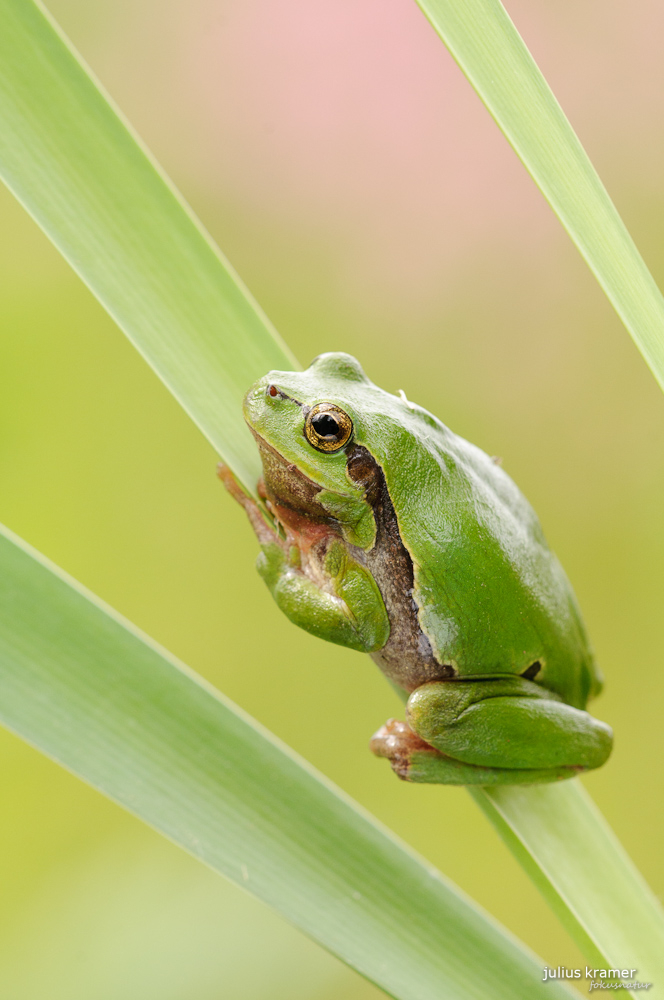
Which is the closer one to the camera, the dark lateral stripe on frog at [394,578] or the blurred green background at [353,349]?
the dark lateral stripe on frog at [394,578]

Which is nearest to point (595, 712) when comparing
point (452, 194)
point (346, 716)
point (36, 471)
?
point (346, 716)

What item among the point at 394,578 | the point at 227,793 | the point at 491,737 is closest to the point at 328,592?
the point at 394,578

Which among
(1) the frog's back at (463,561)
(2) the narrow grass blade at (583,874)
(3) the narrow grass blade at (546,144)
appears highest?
(3) the narrow grass blade at (546,144)

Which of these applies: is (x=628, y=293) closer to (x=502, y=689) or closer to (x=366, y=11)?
(x=502, y=689)

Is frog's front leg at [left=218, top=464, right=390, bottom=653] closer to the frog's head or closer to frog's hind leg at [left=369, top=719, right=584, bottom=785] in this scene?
the frog's head

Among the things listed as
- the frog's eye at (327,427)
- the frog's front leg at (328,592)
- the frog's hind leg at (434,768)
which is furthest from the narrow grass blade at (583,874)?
the frog's eye at (327,427)

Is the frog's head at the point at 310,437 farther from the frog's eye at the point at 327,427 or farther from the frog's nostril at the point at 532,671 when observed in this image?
the frog's nostril at the point at 532,671
